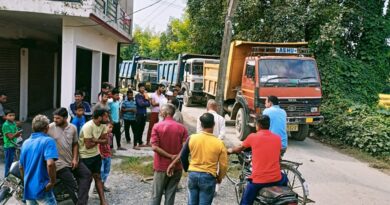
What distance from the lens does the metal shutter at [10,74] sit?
35.6 ft

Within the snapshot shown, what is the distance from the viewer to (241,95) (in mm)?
11227

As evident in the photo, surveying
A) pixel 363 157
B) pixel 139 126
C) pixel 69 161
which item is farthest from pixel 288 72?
pixel 69 161

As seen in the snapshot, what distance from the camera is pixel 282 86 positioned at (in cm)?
1015

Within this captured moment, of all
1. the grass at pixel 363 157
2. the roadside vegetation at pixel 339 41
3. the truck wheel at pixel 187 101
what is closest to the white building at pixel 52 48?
the truck wheel at pixel 187 101

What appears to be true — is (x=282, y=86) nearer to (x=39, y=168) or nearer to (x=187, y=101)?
(x=39, y=168)

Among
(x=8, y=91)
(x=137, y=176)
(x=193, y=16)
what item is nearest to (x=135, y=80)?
(x=193, y=16)

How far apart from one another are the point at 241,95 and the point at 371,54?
254 inches

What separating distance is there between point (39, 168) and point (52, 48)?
39.8 ft

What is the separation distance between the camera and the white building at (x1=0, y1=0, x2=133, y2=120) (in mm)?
8008

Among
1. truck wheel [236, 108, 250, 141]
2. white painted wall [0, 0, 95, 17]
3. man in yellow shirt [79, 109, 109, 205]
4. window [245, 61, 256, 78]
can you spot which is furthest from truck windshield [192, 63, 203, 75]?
man in yellow shirt [79, 109, 109, 205]

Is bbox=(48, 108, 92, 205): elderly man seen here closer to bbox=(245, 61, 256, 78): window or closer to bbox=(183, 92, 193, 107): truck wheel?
bbox=(245, 61, 256, 78): window

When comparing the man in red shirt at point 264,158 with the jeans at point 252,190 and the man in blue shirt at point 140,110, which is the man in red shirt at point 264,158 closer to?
the jeans at point 252,190

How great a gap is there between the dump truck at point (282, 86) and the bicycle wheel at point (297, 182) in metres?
4.48

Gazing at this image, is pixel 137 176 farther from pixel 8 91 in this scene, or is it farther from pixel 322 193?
pixel 8 91
